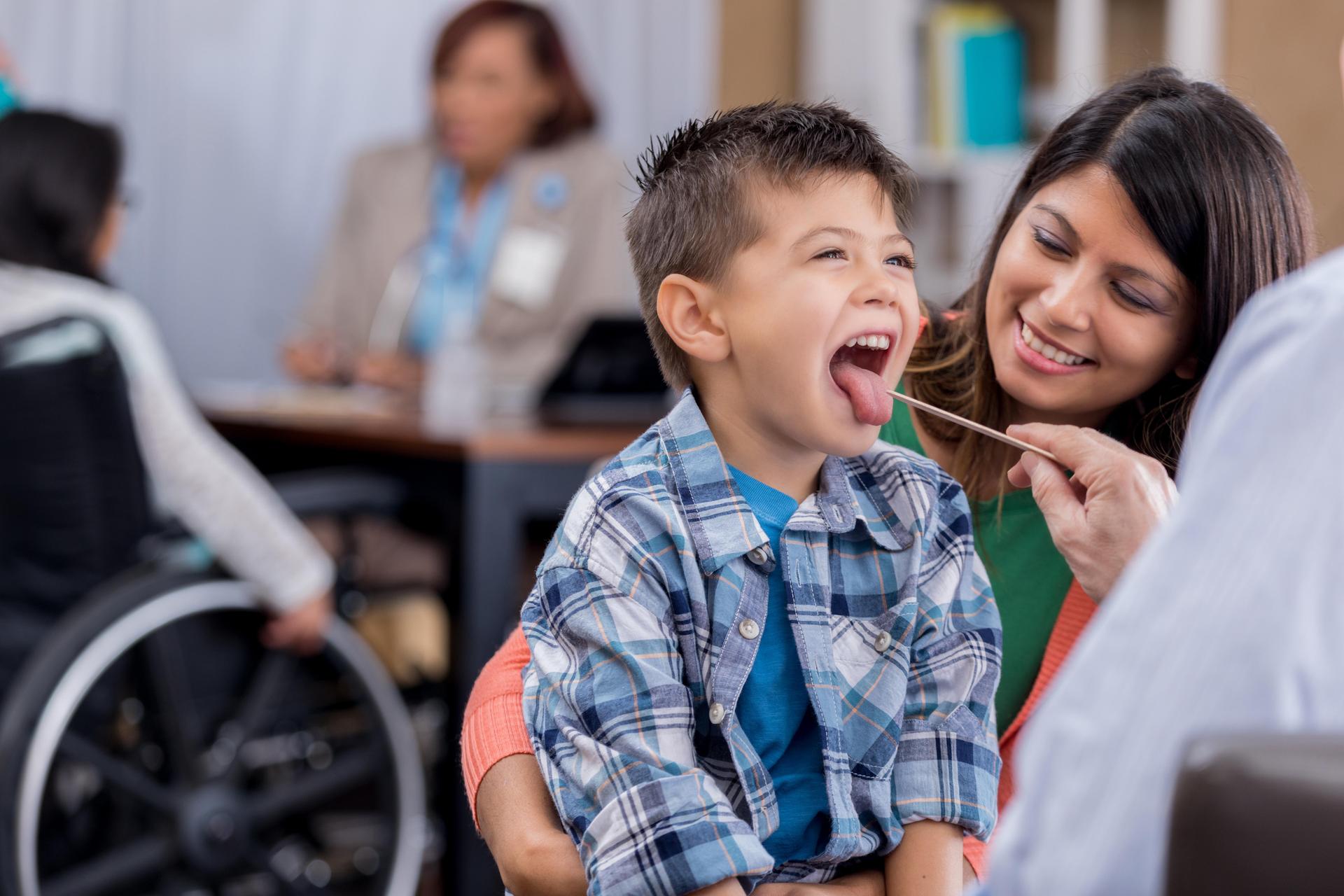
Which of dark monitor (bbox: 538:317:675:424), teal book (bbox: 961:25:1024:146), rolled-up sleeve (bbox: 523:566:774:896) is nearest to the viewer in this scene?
rolled-up sleeve (bbox: 523:566:774:896)

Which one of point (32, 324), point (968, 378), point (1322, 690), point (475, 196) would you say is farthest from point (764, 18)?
point (1322, 690)

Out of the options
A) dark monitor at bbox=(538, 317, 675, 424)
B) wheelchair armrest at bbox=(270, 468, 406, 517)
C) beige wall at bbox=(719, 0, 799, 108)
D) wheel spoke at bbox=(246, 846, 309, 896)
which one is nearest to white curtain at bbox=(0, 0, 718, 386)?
beige wall at bbox=(719, 0, 799, 108)

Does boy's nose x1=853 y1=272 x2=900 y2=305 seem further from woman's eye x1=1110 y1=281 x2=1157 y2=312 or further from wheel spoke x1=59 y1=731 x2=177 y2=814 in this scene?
wheel spoke x1=59 y1=731 x2=177 y2=814

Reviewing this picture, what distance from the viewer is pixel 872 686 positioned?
0.90m

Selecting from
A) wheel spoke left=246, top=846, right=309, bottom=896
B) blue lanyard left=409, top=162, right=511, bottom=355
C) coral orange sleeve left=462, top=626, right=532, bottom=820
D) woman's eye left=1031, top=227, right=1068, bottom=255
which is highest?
woman's eye left=1031, top=227, right=1068, bottom=255

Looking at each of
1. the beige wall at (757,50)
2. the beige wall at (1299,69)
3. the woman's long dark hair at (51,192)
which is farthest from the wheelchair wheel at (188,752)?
the beige wall at (757,50)

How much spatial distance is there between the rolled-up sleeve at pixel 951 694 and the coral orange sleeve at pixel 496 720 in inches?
9.7

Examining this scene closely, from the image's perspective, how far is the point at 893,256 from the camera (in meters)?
0.93

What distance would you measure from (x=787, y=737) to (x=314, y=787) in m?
1.51

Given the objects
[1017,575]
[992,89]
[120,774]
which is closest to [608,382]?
[120,774]

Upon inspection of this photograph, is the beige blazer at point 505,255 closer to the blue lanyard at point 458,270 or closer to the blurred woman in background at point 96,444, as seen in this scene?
the blue lanyard at point 458,270

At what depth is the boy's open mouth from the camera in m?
0.88

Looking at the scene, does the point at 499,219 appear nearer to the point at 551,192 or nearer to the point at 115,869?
the point at 551,192

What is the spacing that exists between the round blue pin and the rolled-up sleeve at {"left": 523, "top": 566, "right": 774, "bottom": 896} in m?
2.63
